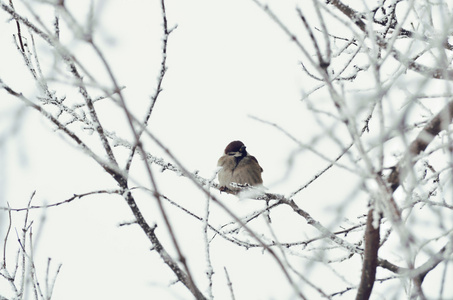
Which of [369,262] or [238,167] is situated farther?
[238,167]

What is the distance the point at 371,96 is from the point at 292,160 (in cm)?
30

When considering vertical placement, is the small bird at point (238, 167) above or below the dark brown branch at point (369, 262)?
above

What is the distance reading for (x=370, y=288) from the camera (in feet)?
6.42

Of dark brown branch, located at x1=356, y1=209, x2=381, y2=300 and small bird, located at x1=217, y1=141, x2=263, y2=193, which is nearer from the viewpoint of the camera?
dark brown branch, located at x1=356, y1=209, x2=381, y2=300

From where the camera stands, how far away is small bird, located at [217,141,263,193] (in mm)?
6902

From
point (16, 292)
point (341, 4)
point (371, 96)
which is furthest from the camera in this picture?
point (341, 4)

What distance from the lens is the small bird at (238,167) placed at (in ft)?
22.6

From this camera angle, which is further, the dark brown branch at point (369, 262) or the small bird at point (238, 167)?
the small bird at point (238, 167)

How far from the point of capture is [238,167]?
7.05 meters

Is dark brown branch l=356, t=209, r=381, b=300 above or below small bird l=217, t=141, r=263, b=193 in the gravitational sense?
below

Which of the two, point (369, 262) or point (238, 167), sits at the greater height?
point (238, 167)

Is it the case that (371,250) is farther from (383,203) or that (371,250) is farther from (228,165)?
(228,165)

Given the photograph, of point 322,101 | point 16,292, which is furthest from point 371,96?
point 16,292

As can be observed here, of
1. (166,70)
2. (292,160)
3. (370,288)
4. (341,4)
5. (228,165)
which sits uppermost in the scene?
(228,165)
